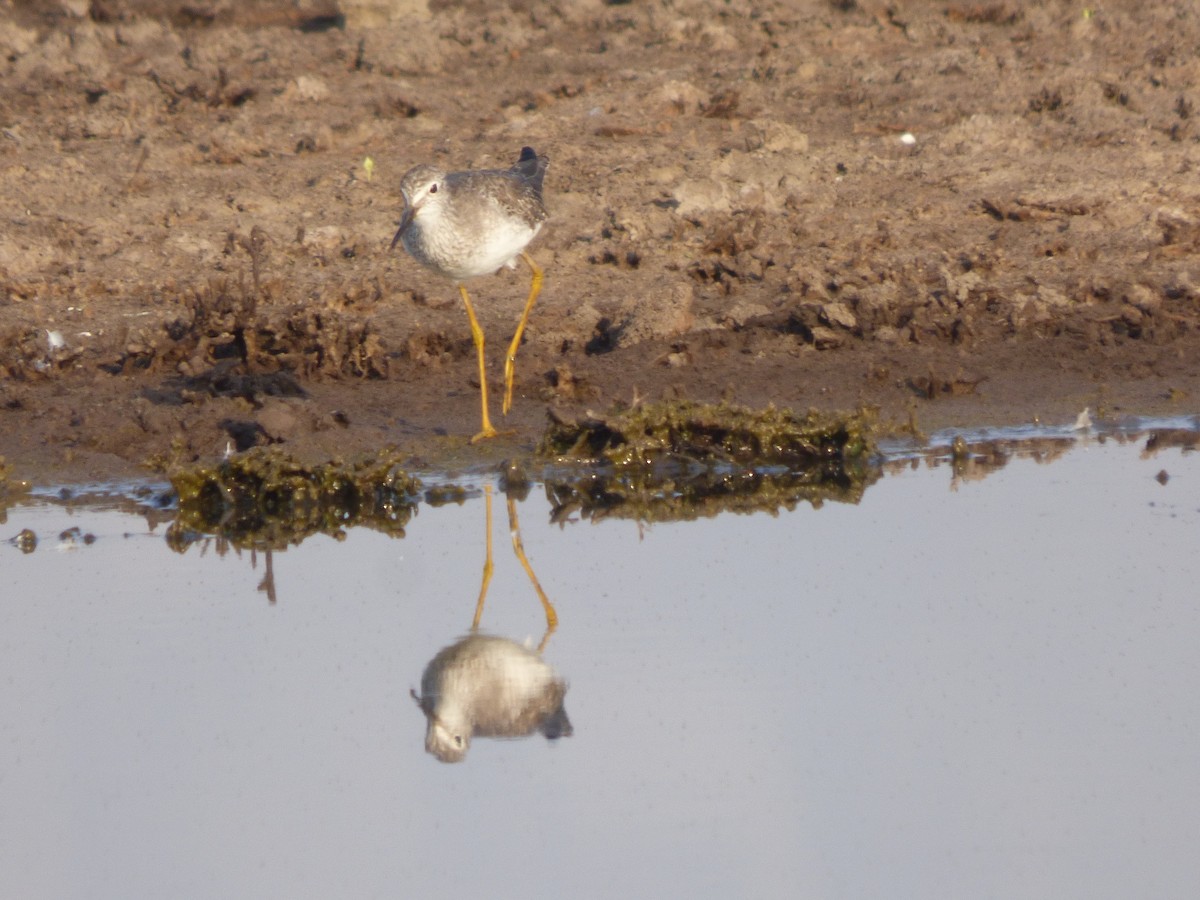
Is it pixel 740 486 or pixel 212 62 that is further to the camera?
pixel 212 62

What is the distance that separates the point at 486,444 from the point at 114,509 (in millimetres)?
1672

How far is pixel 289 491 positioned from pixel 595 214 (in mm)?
3476

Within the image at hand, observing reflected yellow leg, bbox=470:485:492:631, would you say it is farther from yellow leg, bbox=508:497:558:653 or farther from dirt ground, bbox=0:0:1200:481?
dirt ground, bbox=0:0:1200:481

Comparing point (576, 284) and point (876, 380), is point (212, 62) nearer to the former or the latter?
point (576, 284)

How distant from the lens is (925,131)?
10812mm

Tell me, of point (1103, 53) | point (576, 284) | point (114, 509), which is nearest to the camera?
point (114, 509)

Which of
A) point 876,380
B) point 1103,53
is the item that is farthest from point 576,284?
point 1103,53

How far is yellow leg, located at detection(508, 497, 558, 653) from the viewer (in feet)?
19.0

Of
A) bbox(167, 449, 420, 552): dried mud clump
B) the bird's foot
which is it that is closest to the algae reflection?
bbox(167, 449, 420, 552): dried mud clump

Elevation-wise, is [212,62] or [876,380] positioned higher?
[212,62]

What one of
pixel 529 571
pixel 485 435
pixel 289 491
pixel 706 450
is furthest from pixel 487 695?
pixel 485 435

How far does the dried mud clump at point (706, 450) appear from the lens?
24.3ft

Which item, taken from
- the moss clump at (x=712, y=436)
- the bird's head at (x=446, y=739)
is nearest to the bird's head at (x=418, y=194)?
the moss clump at (x=712, y=436)

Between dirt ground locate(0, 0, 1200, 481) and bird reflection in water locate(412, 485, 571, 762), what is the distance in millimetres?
2155
